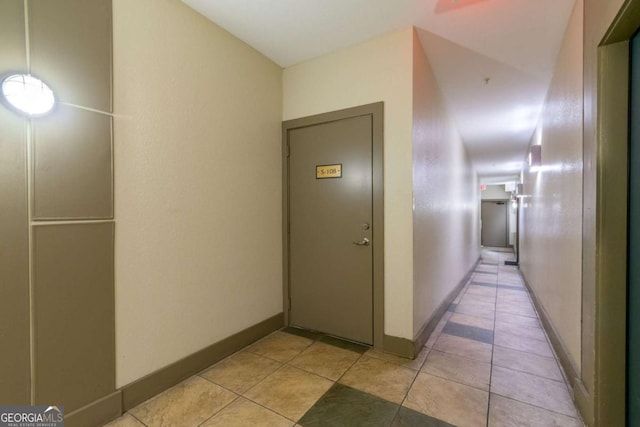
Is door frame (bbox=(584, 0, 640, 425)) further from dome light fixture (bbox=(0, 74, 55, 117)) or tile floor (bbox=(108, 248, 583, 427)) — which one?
dome light fixture (bbox=(0, 74, 55, 117))

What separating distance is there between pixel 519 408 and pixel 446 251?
7.24ft

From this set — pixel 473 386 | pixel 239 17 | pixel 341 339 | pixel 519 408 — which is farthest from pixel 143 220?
pixel 519 408

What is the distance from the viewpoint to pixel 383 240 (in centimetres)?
246

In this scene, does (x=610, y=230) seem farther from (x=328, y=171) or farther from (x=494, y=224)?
(x=494, y=224)

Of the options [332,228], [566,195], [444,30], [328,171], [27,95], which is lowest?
[332,228]

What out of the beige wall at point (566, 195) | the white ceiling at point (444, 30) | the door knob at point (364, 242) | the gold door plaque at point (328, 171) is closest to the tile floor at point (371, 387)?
the beige wall at point (566, 195)

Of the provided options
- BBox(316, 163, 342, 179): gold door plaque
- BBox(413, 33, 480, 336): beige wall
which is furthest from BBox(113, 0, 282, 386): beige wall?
BBox(413, 33, 480, 336): beige wall

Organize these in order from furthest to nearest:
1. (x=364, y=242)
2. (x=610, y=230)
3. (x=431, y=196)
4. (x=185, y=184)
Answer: (x=431, y=196) → (x=364, y=242) → (x=185, y=184) → (x=610, y=230)

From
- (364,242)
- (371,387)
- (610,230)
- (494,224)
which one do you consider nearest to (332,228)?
(364,242)

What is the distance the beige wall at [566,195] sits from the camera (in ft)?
6.25

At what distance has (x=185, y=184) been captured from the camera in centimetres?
210

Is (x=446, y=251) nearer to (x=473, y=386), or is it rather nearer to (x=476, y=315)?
(x=476, y=315)

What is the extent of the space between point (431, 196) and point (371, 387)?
1956mm

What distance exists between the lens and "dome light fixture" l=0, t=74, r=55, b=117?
1.32m
